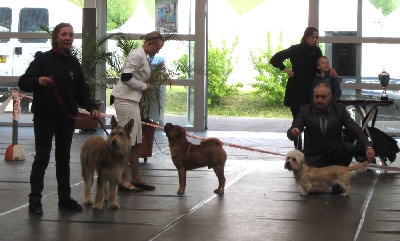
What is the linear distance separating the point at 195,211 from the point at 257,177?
2937mm

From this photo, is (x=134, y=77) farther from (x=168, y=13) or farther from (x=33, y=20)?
(x=33, y=20)

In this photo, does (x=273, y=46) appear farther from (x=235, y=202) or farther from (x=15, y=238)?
(x=15, y=238)

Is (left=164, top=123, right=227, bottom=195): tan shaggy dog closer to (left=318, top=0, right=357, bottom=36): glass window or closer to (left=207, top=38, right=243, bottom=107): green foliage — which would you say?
(left=318, top=0, right=357, bottom=36): glass window

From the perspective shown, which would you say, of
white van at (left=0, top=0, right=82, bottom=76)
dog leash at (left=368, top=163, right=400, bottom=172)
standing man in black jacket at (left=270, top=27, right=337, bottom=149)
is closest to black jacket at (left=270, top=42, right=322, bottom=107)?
standing man in black jacket at (left=270, top=27, right=337, bottom=149)

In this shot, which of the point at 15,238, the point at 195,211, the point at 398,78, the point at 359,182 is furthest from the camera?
the point at 398,78

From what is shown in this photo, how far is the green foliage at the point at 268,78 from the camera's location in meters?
26.1

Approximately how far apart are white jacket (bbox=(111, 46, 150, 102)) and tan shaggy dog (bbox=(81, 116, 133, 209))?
3.17ft

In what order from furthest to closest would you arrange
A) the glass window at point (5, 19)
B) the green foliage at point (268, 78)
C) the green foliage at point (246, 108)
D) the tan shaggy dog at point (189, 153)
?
the green foliage at point (268, 78) → the green foliage at point (246, 108) → the glass window at point (5, 19) → the tan shaggy dog at point (189, 153)

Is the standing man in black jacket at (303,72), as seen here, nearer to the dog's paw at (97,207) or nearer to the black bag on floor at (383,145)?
the black bag on floor at (383,145)

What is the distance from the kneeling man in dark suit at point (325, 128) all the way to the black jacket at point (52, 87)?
9.52 ft

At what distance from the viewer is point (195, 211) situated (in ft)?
28.7

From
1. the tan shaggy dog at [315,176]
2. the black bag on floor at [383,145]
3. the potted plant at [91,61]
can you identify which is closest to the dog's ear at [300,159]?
the tan shaggy dog at [315,176]

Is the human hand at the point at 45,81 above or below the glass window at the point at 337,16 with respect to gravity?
below

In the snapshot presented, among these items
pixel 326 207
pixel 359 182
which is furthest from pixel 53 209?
pixel 359 182
